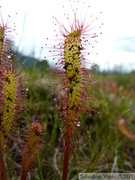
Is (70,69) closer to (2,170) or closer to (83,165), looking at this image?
(2,170)

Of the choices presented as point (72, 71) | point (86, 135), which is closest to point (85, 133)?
point (86, 135)

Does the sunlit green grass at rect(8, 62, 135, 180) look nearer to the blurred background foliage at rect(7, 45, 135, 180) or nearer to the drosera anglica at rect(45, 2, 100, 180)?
the blurred background foliage at rect(7, 45, 135, 180)

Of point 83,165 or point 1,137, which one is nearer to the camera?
point 1,137

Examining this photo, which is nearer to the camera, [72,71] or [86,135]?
[72,71]

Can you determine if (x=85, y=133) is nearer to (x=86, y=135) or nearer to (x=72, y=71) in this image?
(x=86, y=135)

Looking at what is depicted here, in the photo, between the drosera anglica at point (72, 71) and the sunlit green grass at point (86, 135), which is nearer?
the drosera anglica at point (72, 71)

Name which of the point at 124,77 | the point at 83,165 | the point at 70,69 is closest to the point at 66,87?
the point at 70,69

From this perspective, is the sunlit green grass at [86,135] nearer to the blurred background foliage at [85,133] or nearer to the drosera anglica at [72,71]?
the blurred background foliage at [85,133]

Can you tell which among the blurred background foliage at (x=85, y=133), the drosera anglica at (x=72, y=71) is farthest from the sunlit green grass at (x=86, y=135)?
the drosera anglica at (x=72, y=71)

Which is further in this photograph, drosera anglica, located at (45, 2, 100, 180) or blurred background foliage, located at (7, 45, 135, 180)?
blurred background foliage, located at (7, 45, 135, 180)

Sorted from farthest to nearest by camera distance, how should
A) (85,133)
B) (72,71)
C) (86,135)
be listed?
(85,133) < (86,135) < (72,71)

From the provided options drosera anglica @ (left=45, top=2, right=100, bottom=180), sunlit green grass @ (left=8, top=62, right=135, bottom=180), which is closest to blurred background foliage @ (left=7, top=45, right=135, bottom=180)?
sunlit green grass @ (left=8, top=62, right=135, bottom=180)
